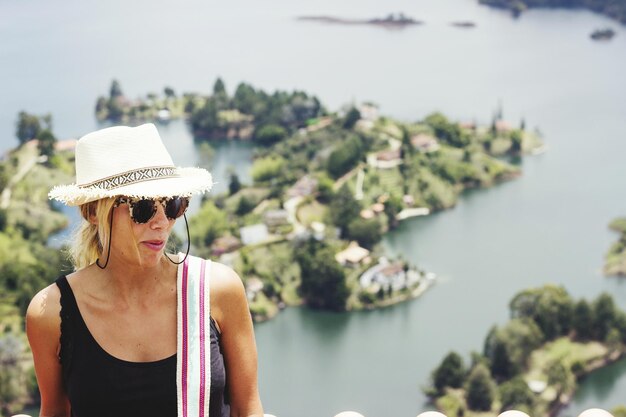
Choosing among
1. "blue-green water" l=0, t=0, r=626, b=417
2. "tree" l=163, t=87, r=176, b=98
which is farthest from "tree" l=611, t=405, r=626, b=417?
"tree" l=163, t=87, r=176, b=98

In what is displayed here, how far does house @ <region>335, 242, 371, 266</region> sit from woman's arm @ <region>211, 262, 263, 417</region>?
11160mm

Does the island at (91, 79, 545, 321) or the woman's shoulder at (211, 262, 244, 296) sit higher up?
the woman's shoulder at (211, 262, 244, 296)

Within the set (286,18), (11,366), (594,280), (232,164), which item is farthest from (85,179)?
(286,18)

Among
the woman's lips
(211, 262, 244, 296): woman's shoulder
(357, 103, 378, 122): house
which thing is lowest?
(357, 103, 378, 122): house

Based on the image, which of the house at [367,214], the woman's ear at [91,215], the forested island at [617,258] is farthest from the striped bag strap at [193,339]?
the house at [367,214]

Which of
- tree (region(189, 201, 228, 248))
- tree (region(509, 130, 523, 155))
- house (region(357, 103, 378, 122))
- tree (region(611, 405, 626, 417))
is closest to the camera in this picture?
tree (region(611, 405, 626, 417))

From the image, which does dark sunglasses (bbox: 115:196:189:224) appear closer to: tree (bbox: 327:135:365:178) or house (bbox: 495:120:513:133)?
tree (bbox: 327:135:365:178)

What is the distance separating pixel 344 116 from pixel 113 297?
1740cm

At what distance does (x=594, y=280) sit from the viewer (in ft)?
42.2

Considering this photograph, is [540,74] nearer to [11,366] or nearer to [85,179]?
[11,366]

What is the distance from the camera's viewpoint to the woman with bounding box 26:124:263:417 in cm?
100

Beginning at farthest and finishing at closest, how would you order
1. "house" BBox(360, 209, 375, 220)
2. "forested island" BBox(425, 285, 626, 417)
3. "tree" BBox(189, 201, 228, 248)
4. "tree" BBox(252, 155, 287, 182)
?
"tree" BBox(252, 155, 287, 182), "house" BBox(360, 209, 375, 220), "tree" BBox(189, 201, 228, 248), "forested island" BBox(425, 285, 626, 417)

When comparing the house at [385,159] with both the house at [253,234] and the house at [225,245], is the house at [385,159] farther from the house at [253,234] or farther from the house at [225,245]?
the house at [225,245]

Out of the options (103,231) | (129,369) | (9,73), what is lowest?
(9,73)
